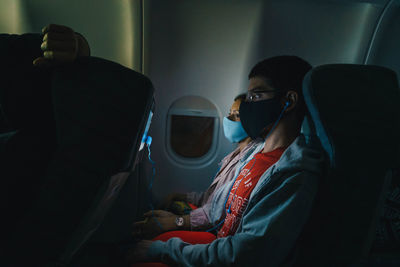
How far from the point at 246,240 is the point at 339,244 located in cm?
40

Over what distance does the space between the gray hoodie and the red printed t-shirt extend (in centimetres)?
19

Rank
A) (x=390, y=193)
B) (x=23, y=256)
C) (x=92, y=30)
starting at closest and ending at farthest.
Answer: (x=23, y=256)
(x=390, y=193)
(x=92, y=30)

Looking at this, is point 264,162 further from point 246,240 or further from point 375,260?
point 375,260

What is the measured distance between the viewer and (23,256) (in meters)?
0.73

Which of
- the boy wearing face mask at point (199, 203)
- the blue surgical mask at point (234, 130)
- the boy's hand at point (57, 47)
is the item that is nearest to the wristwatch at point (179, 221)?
the boy wearing face mask at point (199, 203)

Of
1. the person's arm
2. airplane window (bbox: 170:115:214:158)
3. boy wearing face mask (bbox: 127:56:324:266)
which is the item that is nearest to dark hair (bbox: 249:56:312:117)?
boy wearing face mask (bbox: 127:56:324:266)

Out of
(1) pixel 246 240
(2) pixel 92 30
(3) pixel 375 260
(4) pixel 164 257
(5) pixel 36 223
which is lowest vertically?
(4) pixel 164 257

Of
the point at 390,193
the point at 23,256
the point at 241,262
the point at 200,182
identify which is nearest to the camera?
the point at 23,256

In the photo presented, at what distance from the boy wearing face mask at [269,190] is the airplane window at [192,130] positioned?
92 cm

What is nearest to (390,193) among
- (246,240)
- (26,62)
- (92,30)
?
(246,240)

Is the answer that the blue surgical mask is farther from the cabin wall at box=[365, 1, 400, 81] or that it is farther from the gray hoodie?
the cabin wall at box=[365, 1, 400, 81]

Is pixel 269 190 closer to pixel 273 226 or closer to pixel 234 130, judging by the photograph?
pixel 273 226

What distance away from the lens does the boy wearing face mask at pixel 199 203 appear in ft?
5.55

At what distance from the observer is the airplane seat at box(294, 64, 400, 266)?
87 cm
